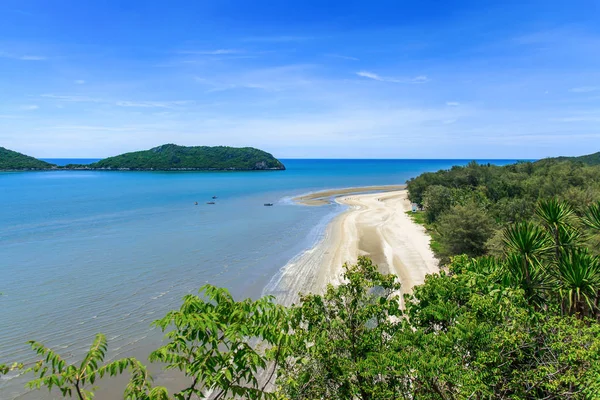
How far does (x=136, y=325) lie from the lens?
2139cm

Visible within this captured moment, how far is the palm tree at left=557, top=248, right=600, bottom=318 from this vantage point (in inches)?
439

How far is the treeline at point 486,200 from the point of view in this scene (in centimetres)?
2958

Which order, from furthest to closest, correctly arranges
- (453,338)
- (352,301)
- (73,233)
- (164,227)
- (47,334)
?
(164,227) → (73,233) → (47,334) → (352,301) → (453,338)

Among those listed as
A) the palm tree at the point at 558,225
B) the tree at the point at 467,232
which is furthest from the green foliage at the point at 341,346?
the tree at the point at 467,232

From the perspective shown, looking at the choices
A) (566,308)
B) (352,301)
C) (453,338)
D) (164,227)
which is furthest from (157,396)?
(164,227)

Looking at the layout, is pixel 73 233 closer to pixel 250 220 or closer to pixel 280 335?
pixel 250 220

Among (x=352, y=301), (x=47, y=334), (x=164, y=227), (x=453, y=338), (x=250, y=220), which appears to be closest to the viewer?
(x=453, y=338)

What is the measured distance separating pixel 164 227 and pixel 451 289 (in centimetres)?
4791

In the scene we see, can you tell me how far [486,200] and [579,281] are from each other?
36.5 m

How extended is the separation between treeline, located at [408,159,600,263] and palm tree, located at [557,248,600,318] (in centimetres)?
409

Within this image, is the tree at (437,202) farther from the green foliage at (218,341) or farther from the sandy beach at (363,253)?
the green foliage at (218,341)

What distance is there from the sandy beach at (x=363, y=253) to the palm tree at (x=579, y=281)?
650 centimetres

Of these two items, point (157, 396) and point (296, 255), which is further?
point (296, 255)

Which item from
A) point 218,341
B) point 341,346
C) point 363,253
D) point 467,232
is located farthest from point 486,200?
point 218,341
